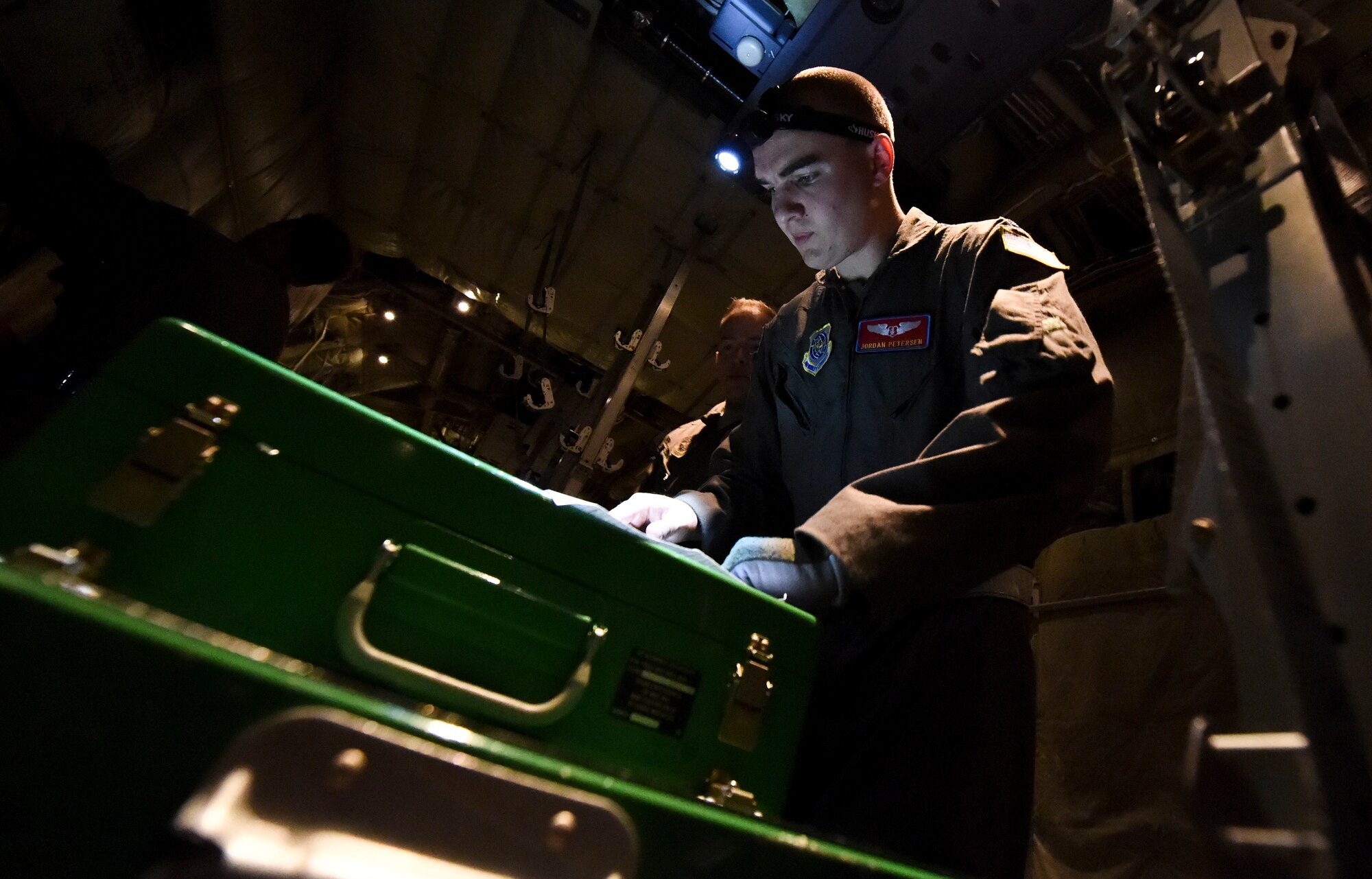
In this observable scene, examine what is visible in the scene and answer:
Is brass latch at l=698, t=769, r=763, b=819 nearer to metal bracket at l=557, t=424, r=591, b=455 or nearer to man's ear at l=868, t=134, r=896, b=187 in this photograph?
man's ear at l=868, t=134, r=896, b=187

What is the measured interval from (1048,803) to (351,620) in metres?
2.84

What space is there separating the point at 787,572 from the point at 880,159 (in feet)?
4.25

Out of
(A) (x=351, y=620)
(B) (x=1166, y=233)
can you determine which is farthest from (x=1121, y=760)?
(A) (x=351, y=620)

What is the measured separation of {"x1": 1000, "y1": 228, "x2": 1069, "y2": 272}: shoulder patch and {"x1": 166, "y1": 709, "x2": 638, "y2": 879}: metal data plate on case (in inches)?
54.0

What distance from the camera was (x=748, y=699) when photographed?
0.99m

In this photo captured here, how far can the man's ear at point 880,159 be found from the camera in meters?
1.73

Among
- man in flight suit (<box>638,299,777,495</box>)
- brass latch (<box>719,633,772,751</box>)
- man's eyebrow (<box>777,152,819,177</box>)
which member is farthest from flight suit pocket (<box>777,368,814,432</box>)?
man in flight suit (<box>638,299,777,495</box>)

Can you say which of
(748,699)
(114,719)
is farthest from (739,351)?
(114,719)

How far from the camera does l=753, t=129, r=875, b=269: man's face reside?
1670 millimetres

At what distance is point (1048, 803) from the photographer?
2471 millimetres

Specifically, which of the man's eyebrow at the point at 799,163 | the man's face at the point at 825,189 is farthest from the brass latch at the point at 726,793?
the man's eyebrow at the point at 799,163

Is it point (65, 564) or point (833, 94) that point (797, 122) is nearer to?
point (833, 94)

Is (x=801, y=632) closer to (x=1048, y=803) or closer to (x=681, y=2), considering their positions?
(x=1048, y=803)

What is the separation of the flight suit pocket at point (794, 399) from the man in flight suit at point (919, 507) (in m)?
0.02
